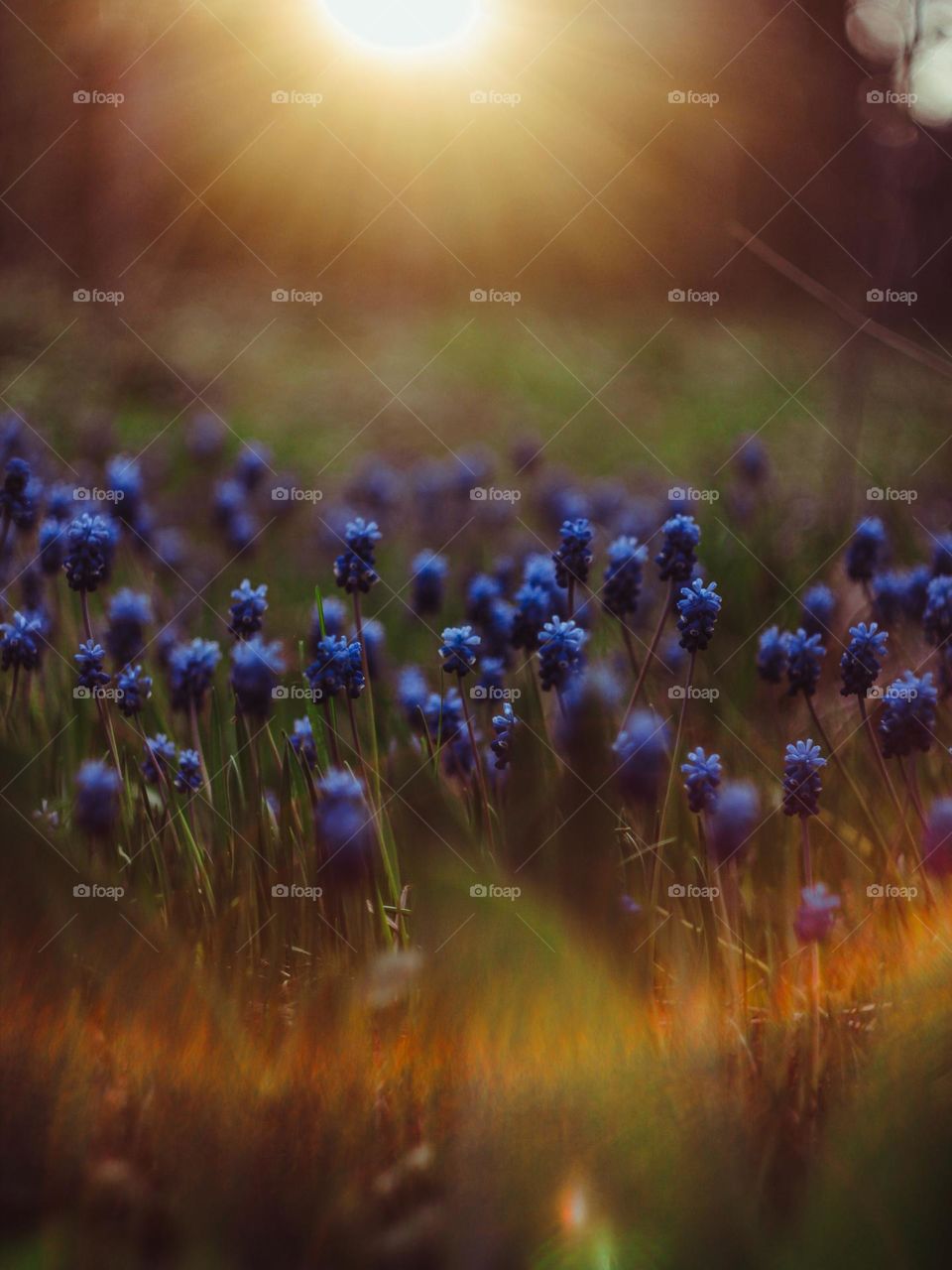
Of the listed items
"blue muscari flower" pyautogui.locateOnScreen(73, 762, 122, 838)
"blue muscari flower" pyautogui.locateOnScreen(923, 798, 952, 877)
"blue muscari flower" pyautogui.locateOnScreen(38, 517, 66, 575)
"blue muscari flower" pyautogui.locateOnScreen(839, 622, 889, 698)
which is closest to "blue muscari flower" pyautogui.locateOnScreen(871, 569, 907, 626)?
"blue muscari flower" pyautogui.locateOnScreen(839, 622, 889, 698)

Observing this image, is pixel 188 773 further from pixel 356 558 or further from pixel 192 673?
pixel 356 558

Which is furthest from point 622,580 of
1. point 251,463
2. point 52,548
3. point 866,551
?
point 52,548

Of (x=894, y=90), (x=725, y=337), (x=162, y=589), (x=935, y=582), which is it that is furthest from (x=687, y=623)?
(x=894, y=90)

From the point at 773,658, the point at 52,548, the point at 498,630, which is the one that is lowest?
the point at 773,658

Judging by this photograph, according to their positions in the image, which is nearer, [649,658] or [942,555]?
[649,658]

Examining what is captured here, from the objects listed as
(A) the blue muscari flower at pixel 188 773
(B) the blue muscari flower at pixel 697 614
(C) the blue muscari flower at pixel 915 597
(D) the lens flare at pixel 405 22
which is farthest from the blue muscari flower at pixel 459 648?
(D) the lens flare at pixel 405 22
